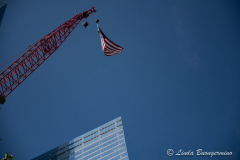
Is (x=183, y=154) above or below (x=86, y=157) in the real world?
below

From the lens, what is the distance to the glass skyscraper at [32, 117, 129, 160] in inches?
4402

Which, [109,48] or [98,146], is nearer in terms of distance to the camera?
[109,48]

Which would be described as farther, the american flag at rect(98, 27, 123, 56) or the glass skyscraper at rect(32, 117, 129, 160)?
the glass skyscraper at rect(32, 117, 129, 160)

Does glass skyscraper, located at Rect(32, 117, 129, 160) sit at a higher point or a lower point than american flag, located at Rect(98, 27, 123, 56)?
higher

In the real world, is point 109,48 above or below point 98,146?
below

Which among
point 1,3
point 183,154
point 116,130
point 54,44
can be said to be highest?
point 1,3

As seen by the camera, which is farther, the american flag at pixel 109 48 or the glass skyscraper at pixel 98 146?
the glass skyscraper at pixel 98 146

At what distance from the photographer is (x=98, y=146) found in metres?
122

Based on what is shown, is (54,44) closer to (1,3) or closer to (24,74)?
(24,74)

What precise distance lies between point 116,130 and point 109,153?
12758 millimetres

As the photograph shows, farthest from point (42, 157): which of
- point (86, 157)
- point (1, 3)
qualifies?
point (1, 3)

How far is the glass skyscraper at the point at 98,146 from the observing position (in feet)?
367

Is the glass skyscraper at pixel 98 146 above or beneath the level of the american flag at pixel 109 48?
above

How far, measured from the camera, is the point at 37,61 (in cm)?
5116
